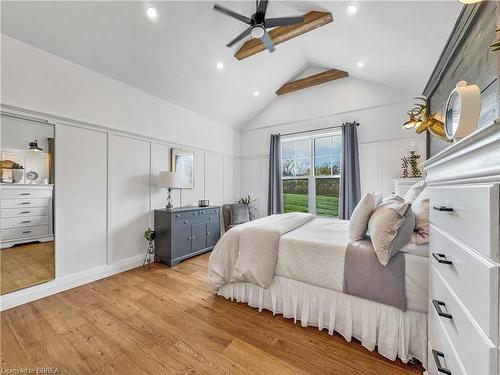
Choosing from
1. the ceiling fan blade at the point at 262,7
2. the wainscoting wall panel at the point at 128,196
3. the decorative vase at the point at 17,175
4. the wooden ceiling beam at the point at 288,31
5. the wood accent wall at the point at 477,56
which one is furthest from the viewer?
the wainscoting wall panel at the point at 128,196

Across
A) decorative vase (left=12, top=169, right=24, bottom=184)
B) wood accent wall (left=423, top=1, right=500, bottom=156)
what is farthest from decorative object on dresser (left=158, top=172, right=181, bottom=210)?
wood accent wall (left=423, top=1, right=500, bottom=156)

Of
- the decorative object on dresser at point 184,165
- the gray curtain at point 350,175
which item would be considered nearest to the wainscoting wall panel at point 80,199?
the decorative object on dresser at point 184,165

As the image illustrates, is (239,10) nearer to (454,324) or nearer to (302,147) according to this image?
(302,147)

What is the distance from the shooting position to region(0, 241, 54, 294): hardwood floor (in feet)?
7.63

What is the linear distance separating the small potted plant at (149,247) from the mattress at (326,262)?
85.8 inches

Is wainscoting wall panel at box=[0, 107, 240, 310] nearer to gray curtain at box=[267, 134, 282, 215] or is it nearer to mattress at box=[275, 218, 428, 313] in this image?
gray curtain at box=[267, 134, 282, 215]

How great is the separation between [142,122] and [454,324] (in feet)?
12.6

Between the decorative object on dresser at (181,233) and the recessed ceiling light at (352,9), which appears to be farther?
the decorative object on dresser at (181,233)

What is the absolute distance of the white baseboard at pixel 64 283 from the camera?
6.93 feet

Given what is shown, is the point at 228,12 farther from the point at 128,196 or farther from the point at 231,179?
the point at 231,179

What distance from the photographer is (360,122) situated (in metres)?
3.93

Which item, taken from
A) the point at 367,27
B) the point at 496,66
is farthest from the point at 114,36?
the point at 496,66

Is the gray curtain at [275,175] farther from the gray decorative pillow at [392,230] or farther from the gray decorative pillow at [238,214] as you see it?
the gray decorative pillow at [392,230]

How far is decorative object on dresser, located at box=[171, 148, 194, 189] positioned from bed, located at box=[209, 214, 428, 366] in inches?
82.2
